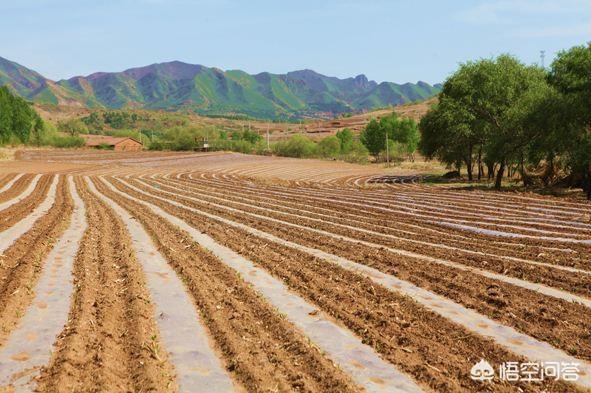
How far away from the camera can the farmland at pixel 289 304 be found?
6332mm

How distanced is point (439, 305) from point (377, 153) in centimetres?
10004

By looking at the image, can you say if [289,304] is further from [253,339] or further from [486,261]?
[486,261]

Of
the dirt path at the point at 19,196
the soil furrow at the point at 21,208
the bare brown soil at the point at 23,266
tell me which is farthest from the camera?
the dirt path at the point at 19,196

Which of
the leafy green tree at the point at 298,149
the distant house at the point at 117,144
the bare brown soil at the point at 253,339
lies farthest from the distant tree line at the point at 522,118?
the distant house at the point at 117,144

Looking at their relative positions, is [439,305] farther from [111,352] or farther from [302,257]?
[111,352]

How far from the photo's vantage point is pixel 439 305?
9141 millimetres

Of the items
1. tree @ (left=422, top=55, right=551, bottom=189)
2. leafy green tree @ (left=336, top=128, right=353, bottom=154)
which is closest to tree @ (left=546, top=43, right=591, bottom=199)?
tree @ (left=422, top=55, right=551, bottom=189)

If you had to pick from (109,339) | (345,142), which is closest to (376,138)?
(345,142)

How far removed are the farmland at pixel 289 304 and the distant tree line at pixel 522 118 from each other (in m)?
17.1

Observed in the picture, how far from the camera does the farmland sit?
20.8ft

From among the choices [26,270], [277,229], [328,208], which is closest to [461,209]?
[328,208]

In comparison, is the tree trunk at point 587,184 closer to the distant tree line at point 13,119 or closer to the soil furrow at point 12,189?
the soil furrow at point 12,189

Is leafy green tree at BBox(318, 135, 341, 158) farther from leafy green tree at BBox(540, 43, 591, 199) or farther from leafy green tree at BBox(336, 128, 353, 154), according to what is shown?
leafy green tree at BBox(540, 43, 591, 199)

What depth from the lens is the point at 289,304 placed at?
9.29 meters
